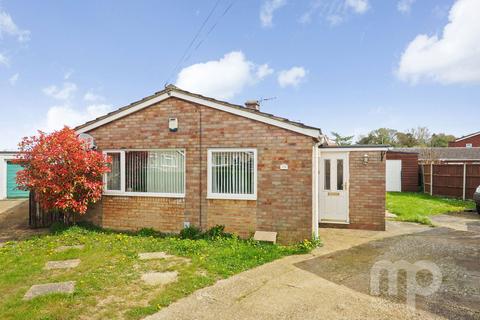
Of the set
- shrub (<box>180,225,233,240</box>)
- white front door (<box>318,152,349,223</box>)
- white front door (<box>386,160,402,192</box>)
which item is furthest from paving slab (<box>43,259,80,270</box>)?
white front door (<box>386,160,402,192</box>)

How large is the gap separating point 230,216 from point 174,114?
323cm

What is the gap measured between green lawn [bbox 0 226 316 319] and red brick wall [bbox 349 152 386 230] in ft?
11.0

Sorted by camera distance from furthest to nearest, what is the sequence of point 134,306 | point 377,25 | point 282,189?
point 377,25
point 282,189
point 134,306

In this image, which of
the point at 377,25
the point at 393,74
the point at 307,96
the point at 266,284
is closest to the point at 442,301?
the point at 266,284

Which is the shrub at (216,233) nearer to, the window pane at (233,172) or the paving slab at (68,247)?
the window pane at (233,172)

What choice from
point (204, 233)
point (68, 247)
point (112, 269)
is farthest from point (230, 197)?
point (68, 247)

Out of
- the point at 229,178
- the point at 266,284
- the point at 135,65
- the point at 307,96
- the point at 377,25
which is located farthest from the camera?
the point at 307,96

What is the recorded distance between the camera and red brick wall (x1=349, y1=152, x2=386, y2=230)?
955 centimetres

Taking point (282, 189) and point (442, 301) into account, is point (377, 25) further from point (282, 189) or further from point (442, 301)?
point (442, 301)

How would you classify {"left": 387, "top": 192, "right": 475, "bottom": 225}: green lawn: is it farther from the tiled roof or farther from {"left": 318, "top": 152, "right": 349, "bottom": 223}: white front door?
the tiled roof

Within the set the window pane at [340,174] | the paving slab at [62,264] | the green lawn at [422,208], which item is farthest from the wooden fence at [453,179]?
the paving slab at [62,264]

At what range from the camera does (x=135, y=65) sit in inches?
554

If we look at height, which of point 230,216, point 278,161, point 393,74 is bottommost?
point 230,216

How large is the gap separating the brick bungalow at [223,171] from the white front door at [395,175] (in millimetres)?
14469
